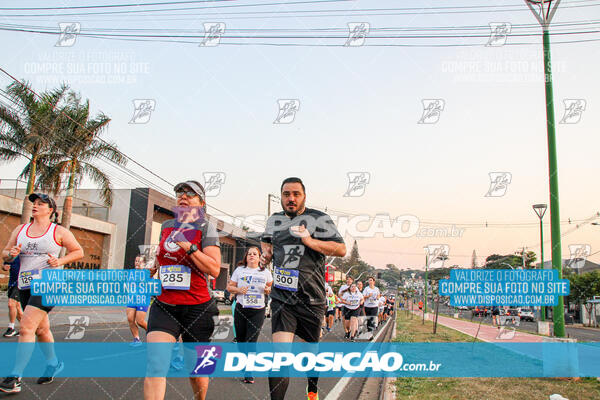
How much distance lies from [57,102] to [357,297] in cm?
1610

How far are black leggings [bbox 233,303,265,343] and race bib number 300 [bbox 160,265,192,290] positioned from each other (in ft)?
8.91

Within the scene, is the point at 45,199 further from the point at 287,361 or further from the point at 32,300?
the point at 287,361

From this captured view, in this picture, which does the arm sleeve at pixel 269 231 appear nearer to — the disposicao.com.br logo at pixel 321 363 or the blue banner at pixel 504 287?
the disposicao.com.br logo at pixel 321 363

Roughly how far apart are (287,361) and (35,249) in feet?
10.7

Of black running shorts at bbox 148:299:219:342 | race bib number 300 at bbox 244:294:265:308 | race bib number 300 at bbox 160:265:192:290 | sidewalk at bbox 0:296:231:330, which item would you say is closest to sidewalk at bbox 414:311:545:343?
race bib number 300 at bbox 244:294:265:308

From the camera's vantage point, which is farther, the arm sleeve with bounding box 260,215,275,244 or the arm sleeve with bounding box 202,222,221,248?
the arm sleeve with bounding box 260,215,275,244

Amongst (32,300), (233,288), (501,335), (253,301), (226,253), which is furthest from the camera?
(226,253)

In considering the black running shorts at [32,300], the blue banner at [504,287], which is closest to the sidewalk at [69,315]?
the black running shorts at [32,300]

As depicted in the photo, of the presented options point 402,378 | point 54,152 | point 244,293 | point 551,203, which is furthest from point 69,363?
point 54,152

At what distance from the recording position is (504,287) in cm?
842

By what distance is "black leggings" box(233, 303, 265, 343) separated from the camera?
20.3 feet

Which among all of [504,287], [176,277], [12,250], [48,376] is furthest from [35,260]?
[504,287]

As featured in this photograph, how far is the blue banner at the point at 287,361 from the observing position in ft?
12.6

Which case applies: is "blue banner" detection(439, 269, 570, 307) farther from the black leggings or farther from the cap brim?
Answer: the cap brim
